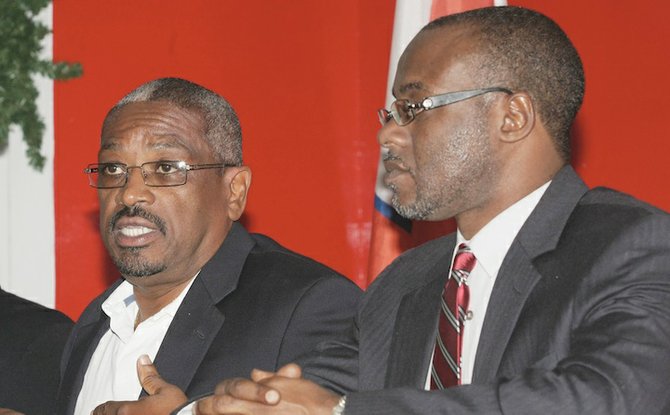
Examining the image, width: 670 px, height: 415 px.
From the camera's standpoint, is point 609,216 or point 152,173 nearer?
point 609,216

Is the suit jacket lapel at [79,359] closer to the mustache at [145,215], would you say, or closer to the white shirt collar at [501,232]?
the mustache at [145,215]

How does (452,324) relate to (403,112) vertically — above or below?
below

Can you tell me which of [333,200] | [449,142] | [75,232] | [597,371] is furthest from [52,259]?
[597,371]

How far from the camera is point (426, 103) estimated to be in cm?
296

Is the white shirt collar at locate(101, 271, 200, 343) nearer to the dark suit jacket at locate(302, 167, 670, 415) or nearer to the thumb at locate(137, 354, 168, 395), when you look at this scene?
the thumb at locate(137, 354, 168, 395)

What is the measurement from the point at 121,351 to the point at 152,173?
0.60 meters

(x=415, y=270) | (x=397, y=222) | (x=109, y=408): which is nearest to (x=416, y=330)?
(x=415, y=270)

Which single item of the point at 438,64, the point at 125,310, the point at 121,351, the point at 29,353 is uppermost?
the point at 438,64

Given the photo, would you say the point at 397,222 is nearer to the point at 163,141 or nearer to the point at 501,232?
the point at 163,141

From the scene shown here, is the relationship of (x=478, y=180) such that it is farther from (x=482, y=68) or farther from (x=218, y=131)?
(x=218, y=131)

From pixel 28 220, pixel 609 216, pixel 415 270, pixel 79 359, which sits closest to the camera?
pixel 609 216

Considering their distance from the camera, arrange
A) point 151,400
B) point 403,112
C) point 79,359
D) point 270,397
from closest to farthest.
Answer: point 270,397 → point 403,112 → point 151,400 → point 79,359

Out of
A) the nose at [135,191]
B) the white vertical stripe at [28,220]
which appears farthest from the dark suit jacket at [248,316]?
the white vertical stripe at [28,220]

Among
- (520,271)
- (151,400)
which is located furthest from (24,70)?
(520,271)
